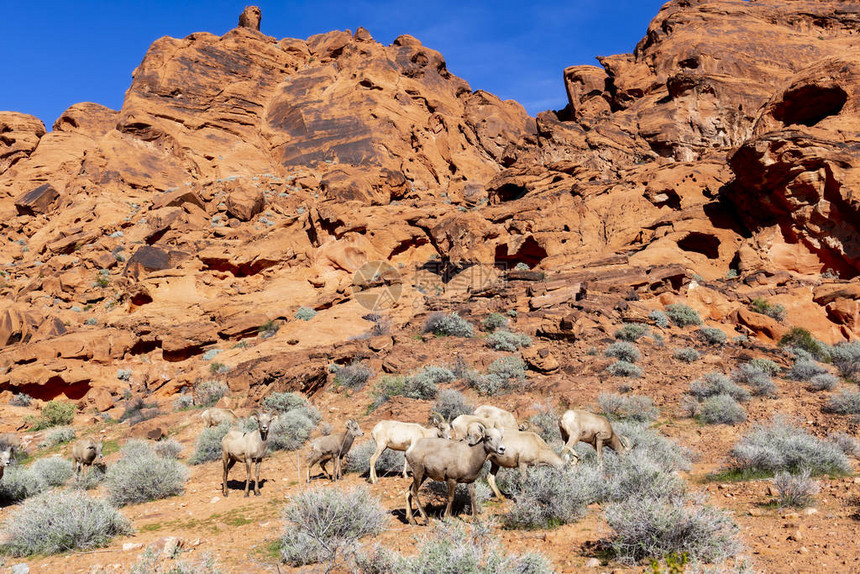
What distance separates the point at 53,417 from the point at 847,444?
23.3 metres

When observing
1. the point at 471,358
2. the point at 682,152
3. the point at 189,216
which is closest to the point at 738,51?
the point at 682,152

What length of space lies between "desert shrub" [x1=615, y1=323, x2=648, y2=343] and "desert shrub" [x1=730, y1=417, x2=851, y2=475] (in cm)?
846

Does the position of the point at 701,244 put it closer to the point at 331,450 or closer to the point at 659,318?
the point at 659,318

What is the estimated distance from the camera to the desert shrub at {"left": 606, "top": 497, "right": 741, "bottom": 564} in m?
4.40

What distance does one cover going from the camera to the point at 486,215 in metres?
31.6

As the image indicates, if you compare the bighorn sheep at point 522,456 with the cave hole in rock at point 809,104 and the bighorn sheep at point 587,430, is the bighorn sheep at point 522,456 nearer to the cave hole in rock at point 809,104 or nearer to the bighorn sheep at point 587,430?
the bighorn sheep at point 587,430

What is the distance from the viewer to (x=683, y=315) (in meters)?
18.9

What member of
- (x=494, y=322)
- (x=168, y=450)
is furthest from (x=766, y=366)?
(x=168, y=450)

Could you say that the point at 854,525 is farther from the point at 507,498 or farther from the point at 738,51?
the point at 738,51

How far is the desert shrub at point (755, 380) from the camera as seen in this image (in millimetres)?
12094

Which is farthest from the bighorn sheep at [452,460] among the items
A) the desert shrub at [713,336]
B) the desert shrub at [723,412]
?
the desert shrub at [713,336]

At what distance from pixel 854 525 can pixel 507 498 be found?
13.0 feet

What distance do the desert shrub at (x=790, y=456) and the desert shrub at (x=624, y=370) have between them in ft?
17.7

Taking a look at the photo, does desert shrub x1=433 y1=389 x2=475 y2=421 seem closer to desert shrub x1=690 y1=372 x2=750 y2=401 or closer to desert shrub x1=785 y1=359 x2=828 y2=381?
desert shrub x1=690 y1=372 x2=750 y2=401
